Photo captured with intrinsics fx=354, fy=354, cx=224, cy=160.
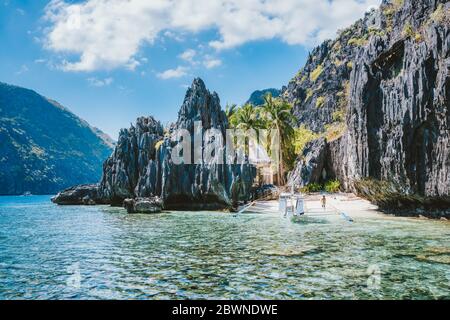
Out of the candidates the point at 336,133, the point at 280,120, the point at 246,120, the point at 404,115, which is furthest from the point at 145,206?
the point at 336,133

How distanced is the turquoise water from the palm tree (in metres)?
43.3

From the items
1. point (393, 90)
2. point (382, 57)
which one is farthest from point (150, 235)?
point (382, 57)

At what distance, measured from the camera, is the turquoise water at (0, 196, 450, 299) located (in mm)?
12305

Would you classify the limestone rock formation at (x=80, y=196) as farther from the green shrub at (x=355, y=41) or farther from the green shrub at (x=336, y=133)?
the green shrub at (x=355, y=41)

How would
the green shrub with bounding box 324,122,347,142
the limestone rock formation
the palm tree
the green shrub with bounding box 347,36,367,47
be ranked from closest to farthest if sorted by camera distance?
the green shrub with bounding box 324,122,347,142 < the palm tree < the limestone rock formation < the green shrub with bounding box 347,36,367,47

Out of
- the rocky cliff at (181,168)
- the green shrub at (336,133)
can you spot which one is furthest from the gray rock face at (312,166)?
the rocky cliff at (181,168)

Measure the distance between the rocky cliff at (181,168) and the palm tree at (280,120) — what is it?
1189 cm

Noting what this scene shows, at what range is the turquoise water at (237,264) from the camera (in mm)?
12305

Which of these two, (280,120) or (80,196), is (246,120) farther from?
(80,196)

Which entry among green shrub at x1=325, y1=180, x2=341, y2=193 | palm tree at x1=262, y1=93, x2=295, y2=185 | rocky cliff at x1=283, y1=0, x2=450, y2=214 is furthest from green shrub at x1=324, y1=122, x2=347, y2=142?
rocky cliff at x1=283, y1=0, x2=450, y2=214

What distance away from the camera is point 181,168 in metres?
54.0

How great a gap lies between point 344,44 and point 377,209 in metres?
118

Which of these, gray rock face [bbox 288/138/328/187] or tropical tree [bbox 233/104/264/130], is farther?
tropical tree [bbox 233/104/264/130]

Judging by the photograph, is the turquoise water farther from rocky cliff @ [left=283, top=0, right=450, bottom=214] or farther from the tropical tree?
the tropical tree
